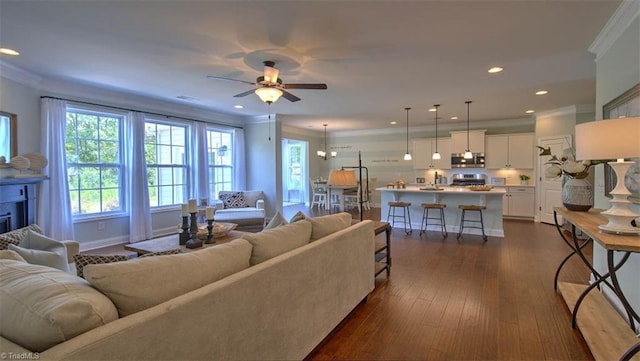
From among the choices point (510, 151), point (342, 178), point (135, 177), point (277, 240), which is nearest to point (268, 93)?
point (342, 178)

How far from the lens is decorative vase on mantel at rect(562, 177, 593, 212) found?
9.02 feet

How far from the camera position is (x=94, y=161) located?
511 cm

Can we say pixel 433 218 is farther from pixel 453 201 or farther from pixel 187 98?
pixel 187 98

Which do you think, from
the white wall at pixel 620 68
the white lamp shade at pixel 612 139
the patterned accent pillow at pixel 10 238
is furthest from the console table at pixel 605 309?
the patterned accent pillow at pixel 10 238

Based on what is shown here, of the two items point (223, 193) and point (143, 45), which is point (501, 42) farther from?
point (223, 193)

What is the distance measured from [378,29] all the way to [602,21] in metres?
1.86

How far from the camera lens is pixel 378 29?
2.75 metres

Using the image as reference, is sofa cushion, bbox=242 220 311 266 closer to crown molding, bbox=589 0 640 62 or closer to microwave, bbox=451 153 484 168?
crown molding, bbox=589 0 640 62

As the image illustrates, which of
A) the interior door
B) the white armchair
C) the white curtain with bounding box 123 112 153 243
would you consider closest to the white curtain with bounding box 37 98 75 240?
the white curtain with bounding box 123 112 153 243

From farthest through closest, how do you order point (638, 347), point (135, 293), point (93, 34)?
point (93, 34) → point (638, 347) → point (135, 293)

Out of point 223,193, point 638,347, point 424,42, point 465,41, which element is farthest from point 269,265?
point 223,193

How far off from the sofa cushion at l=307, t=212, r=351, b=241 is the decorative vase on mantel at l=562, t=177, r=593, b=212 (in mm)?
2014

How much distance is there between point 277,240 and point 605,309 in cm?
284

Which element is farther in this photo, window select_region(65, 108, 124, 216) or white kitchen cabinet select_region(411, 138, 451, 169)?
white kitchen cabinet select_region(411, 138, 451, 169)
